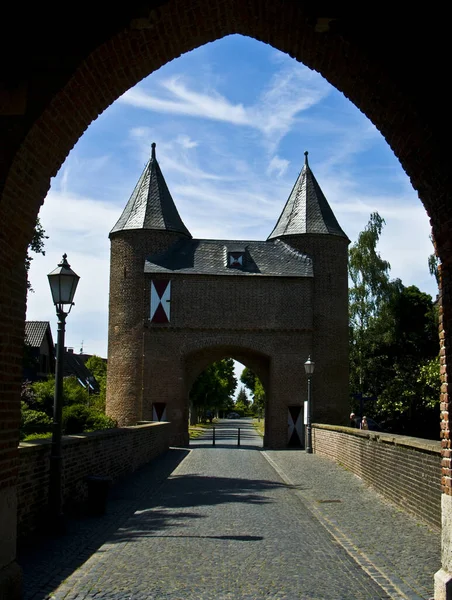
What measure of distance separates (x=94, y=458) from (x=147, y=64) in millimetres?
7973

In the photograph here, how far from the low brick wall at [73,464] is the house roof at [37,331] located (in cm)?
3341

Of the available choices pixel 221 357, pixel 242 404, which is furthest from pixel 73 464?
pixel 242 404

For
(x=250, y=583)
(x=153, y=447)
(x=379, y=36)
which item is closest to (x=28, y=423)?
(x=153, y=447)

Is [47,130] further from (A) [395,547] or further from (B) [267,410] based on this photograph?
(B) [267,410]

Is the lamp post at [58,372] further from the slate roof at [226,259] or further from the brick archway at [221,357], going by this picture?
the brick archway at [221,357]

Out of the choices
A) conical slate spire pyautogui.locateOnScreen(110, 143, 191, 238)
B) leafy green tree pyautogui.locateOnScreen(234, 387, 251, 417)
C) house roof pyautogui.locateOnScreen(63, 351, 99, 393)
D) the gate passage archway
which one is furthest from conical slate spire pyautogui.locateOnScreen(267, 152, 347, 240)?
leafy green tree pyautogui.locateOnScreen(234, 387, 251, 417)

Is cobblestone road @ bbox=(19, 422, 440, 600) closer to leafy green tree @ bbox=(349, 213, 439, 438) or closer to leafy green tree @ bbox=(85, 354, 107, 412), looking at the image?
leafy green tree @ bbox=(85, 354, 107, 412)

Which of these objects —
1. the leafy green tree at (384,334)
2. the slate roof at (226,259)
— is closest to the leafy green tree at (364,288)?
the leafy green tree at (384,334)

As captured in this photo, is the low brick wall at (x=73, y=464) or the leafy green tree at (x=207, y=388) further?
the leafy green tree at (x=207, y=388)

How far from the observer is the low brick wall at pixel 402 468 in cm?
968

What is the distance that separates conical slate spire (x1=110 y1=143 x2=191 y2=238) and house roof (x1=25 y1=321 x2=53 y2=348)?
17.2 metres

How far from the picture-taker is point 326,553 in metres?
8.08

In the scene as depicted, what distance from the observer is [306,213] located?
36656 mm

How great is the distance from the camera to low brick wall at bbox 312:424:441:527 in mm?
9680
